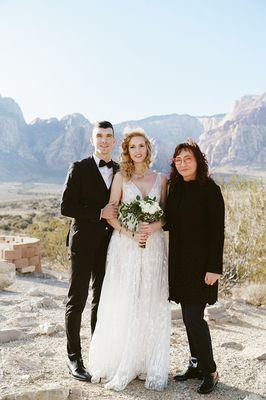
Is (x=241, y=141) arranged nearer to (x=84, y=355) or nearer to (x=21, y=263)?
(x=21, y=263)

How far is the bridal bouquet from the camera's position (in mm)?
4566

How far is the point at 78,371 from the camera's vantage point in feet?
16.0

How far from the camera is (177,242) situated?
4641mm

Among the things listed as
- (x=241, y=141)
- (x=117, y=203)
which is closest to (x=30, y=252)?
(x=117, y=203)

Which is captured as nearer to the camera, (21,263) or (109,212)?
(109,212)

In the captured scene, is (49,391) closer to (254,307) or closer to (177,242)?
(177,242)

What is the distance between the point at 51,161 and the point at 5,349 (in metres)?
105

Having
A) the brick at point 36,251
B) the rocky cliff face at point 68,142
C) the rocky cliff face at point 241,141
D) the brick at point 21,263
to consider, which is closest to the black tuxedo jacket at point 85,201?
the brick at point 21,263

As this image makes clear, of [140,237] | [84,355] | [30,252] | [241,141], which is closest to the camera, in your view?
[140,237]

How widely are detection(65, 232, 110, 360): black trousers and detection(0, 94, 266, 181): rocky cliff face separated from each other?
86.8 meters

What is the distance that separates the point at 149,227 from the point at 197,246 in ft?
1.57

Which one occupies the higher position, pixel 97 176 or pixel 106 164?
pixel 106 164

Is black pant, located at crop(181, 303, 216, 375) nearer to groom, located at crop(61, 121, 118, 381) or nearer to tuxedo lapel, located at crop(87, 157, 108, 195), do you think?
groom, located at crop(61, 121, 118, 381)

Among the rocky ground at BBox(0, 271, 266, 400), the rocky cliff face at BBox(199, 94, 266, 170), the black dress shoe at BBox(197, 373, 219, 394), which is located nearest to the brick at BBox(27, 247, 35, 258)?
the rocky ground at BBox(0, 271, 266, 400)
